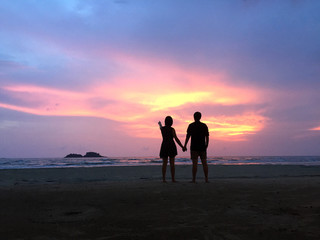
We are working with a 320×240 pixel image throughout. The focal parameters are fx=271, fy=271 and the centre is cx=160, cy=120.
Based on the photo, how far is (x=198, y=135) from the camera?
9.04 metres

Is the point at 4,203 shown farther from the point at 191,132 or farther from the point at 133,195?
the point at 191,132

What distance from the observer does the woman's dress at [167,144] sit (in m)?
9.18

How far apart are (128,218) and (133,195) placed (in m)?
1.85

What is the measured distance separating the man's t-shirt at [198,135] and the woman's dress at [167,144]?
64 centimetres

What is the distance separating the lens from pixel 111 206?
5.46m

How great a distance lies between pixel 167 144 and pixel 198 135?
1.10 m

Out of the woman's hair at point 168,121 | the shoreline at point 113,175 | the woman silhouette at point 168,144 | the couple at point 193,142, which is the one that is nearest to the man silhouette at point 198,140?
the couple at point 193,142

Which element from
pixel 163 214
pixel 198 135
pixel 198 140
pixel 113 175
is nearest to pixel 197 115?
pixel 198 135

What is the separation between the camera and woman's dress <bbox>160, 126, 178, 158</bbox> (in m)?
9.18

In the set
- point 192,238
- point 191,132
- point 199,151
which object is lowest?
point 192,238

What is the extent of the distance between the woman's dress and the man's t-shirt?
2.11ft

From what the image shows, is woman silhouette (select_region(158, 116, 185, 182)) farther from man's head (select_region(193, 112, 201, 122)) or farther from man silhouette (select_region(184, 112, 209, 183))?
man's head (select_region(193, 112, 201, 122))

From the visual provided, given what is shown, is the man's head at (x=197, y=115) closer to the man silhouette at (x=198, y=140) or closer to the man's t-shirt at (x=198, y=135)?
the man silhouette at (x=198, y=140)

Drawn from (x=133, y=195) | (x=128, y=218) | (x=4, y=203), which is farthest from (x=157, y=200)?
(x=4, y=203)
